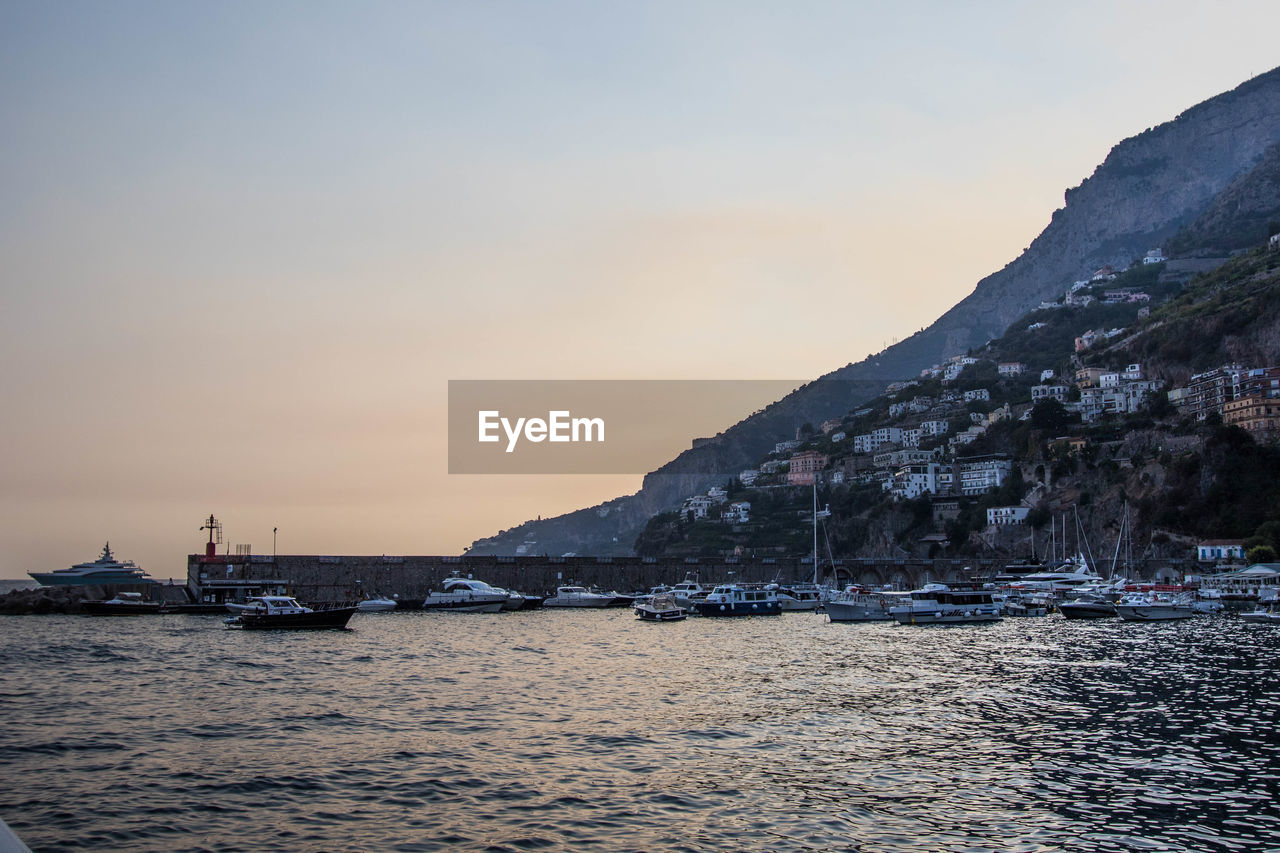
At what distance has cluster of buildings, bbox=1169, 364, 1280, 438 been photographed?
121188 mm

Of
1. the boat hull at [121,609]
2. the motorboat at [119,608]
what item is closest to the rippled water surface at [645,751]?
the boat hull at [121,609]

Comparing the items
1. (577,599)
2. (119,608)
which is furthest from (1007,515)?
(119,608)

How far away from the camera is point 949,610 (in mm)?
76250

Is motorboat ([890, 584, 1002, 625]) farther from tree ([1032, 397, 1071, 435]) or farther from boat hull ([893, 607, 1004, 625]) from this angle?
tree ([1032, 397, 1071, 435])

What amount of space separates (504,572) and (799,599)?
1405 inches

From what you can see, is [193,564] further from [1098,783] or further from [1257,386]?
[1257,386]

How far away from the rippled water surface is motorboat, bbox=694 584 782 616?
3627 centimetres

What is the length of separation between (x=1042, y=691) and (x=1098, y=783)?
14.8 meters

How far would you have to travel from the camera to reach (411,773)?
2261 cm

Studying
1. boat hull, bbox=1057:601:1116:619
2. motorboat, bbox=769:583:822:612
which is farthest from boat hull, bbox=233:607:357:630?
boat hull, bbox=1057:601:1116:619

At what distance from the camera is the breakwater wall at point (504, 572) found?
102 m

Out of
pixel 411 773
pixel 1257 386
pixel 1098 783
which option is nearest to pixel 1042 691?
pixel 1098 783

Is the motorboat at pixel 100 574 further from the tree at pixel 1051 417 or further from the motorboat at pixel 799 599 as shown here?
the tree at pixel 1051 417

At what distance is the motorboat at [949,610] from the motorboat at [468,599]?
124 ft
